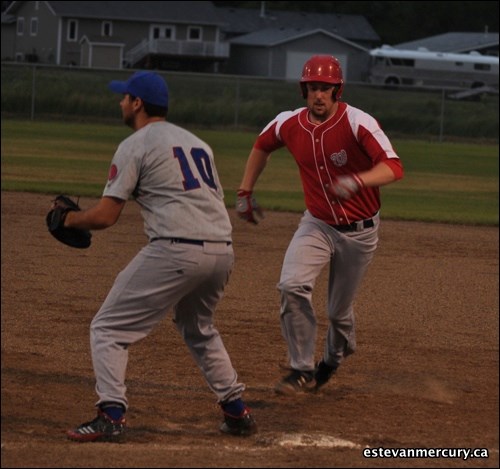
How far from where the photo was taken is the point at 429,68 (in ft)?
199

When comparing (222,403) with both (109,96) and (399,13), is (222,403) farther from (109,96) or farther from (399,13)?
(399,13)

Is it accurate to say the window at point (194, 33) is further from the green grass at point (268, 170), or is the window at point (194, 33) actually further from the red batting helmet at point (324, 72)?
the red batting helmet at point (324, 72)

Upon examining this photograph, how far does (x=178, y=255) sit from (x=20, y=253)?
6828 millimetres

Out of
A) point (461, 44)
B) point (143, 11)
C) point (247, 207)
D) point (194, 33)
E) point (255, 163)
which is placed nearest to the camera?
point (247, 207)

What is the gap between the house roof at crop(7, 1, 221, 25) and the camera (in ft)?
216

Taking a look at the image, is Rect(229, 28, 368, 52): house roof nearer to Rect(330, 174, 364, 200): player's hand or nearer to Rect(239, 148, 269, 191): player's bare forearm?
Rect(239, 148, 269, 191): player's bare forearm

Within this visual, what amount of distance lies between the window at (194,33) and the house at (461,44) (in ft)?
41.1

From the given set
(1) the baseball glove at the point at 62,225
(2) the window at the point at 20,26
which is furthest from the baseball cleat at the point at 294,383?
(2) the window at the point at 20,26

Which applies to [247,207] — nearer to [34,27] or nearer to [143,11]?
[143,11]

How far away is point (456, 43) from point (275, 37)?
41.2 feet

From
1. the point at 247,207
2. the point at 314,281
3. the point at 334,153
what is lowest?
the point at 314,281

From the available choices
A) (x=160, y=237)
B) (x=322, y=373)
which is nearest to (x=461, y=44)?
(x=322, y=373)

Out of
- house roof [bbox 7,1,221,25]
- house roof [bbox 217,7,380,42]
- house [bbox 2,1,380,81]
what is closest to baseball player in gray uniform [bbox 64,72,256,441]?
house [bbox 2,1,380,81]

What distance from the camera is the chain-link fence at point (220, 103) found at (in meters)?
32.9
